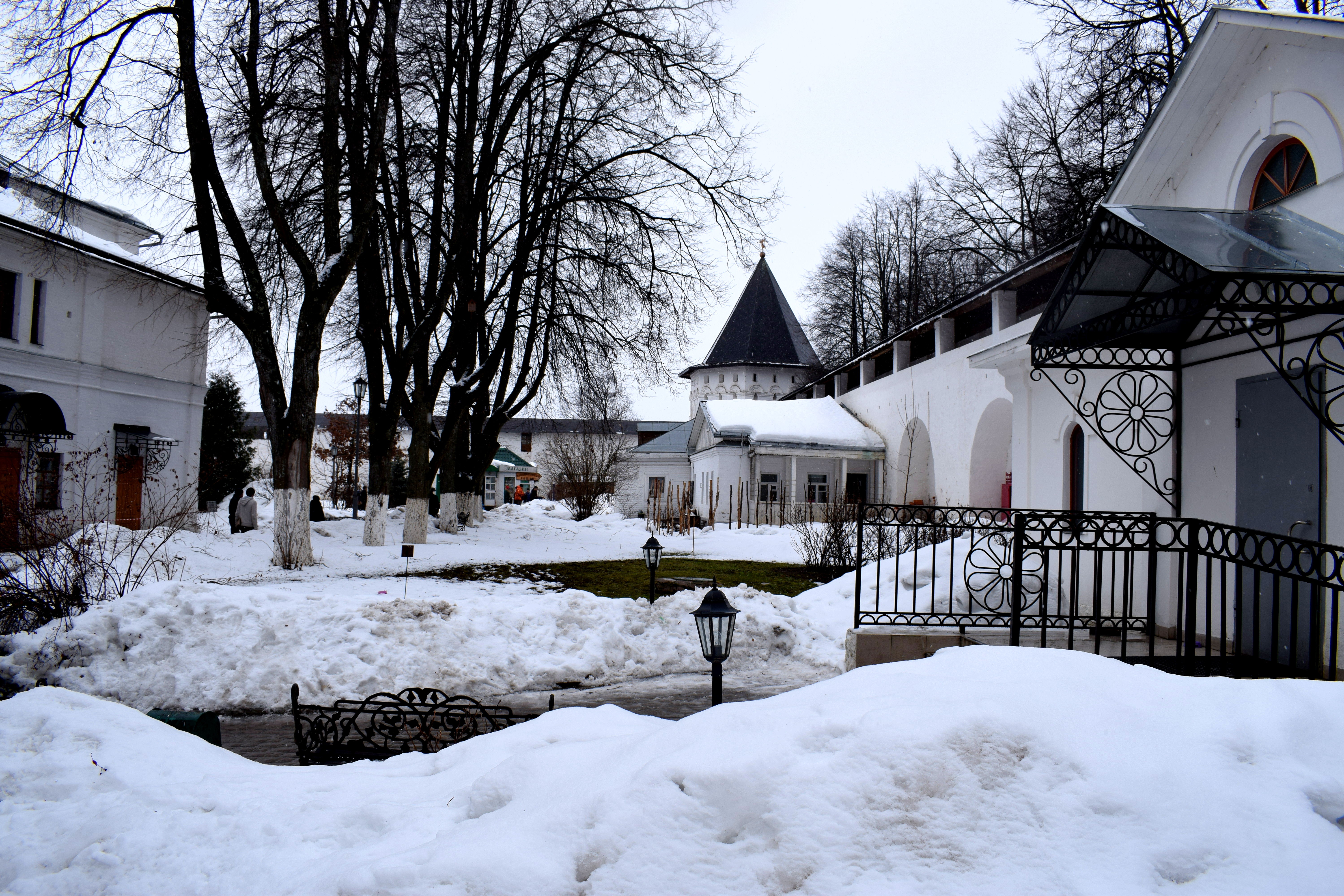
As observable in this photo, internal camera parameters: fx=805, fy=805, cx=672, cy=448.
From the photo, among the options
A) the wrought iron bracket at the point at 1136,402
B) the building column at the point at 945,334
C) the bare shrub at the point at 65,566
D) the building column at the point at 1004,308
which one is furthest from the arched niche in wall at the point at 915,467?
the bare shrub at the point at 65,566

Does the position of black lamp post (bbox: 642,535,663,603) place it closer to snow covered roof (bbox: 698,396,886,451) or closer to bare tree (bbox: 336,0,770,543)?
bare tree (bbox: 336,0,770,543)

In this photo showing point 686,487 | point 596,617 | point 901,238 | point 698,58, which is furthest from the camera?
point 901,238

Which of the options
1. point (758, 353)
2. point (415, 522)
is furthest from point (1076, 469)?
point (758, 353)

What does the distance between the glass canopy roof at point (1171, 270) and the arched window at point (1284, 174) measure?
0.88 feet

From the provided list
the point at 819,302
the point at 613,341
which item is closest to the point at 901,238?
the point at 819,302

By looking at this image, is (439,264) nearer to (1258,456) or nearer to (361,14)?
(361,14)

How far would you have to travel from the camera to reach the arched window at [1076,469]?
9.13 meters

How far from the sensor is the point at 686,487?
35188 mm

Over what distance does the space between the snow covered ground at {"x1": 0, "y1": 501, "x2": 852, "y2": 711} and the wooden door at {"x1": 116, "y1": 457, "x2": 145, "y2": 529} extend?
963 cm

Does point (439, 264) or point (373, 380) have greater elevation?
point (439, 264)

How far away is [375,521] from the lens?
16.1m

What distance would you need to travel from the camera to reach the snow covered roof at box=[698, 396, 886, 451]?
2905 centimetres

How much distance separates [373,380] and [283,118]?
516 cm

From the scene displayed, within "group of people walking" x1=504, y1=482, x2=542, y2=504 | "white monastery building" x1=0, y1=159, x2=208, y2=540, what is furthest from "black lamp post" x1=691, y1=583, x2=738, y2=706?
"group of people walking" x1=504, y1=482, x2=542, y2=504
